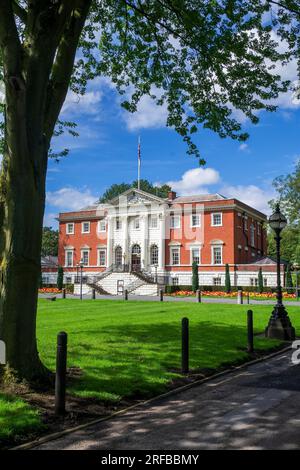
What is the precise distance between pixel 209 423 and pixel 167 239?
48.7m

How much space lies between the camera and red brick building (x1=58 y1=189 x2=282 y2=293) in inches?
1977

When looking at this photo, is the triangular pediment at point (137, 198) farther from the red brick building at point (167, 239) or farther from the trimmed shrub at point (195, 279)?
the trimmed shrub at point (195, 279)

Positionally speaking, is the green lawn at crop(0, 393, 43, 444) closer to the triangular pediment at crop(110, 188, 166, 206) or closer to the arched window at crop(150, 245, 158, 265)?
the arched window at crop(150, 245, 158, 265)

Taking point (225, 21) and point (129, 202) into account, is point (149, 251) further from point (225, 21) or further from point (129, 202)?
point (225, 21)

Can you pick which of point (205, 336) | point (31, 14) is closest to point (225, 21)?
point (31, 14)

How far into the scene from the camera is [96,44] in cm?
1324

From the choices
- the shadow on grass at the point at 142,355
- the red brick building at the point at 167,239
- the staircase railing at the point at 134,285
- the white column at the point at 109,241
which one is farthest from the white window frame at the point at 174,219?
the shadow on grass at the point at 142,355

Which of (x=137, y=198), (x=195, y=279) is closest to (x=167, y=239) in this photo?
(x=137, y=198)

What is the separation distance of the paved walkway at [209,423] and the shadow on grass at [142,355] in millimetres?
762

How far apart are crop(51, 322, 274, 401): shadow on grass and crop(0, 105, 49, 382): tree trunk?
3.50 ft

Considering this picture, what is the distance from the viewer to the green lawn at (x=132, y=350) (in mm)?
7133

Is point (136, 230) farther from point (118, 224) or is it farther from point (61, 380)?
point (61, 380)

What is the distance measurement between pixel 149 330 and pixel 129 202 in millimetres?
43670

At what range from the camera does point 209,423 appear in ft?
18.3
